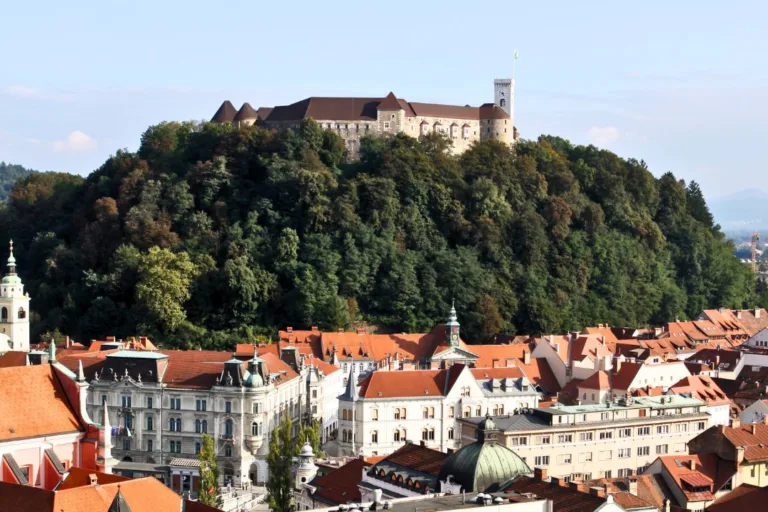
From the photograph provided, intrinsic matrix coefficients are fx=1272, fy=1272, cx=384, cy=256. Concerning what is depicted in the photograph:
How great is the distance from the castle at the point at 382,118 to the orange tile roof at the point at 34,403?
66109 millimetres

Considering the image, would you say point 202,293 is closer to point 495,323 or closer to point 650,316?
point 495,323

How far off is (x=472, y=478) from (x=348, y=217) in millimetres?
58508

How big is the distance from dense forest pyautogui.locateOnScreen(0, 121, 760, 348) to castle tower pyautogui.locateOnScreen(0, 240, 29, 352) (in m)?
13.8

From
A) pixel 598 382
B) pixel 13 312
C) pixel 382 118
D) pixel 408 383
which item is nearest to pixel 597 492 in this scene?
pixel 408 383

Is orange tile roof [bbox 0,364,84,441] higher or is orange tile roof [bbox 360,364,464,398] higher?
orange tile roof [bbox 0,364,84,441]

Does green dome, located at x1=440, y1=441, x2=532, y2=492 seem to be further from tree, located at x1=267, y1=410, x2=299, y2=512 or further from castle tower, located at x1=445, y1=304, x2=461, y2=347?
castle tower, located at x1=445, y1=304, x2=461, y2=347

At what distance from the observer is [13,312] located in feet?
251

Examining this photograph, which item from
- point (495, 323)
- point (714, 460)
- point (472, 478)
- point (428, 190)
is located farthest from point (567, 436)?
point (428, 190)

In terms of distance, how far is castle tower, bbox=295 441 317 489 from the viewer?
1993 inches

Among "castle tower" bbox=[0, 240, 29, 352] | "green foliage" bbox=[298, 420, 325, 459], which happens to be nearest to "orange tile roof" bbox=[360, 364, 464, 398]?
"green foliage" bbox=[298, 420, 325, 459]

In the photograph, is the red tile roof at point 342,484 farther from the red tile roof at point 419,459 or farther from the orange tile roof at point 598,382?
the orange tile roof at point 598,382

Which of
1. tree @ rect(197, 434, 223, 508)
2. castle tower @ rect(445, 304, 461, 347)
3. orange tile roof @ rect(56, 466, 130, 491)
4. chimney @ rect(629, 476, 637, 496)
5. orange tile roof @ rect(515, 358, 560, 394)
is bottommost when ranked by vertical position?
tree @ rect(197, 434, 223, 508)

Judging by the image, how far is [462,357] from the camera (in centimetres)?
8181

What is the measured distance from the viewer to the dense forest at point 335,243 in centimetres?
9338
